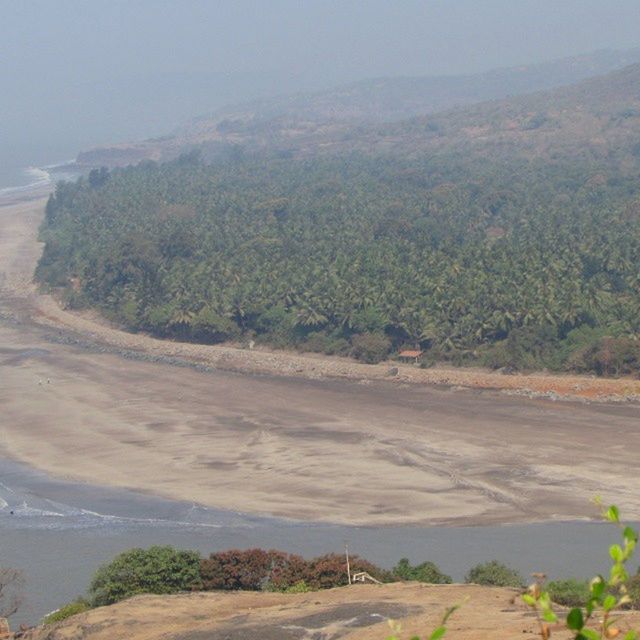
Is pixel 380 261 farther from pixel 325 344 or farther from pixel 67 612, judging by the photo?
pixel 67 612

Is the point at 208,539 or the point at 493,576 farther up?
the point at 493,576

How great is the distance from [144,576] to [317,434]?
21.8m

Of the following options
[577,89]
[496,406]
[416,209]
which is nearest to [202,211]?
[416,209]

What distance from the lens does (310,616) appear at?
23344mm

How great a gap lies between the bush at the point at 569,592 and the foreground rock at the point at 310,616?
1.35m

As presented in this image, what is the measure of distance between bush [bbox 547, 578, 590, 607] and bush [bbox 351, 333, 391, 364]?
34875 mm

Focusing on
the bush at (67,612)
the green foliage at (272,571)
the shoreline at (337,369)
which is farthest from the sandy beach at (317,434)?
the bush at (67,612)

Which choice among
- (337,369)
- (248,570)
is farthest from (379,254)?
(248,570)

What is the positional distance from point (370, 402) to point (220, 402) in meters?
7.76

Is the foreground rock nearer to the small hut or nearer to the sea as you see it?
the sea

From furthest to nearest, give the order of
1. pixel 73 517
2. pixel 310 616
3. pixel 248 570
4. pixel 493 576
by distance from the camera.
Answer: pixel 73 517
pixel 493 576
pixel 248 570
pixel 310 616

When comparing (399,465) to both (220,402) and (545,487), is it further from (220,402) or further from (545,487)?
(220,402)

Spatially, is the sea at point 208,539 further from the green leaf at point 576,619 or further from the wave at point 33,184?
the wave at point 33,184

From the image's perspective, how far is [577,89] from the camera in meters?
198
